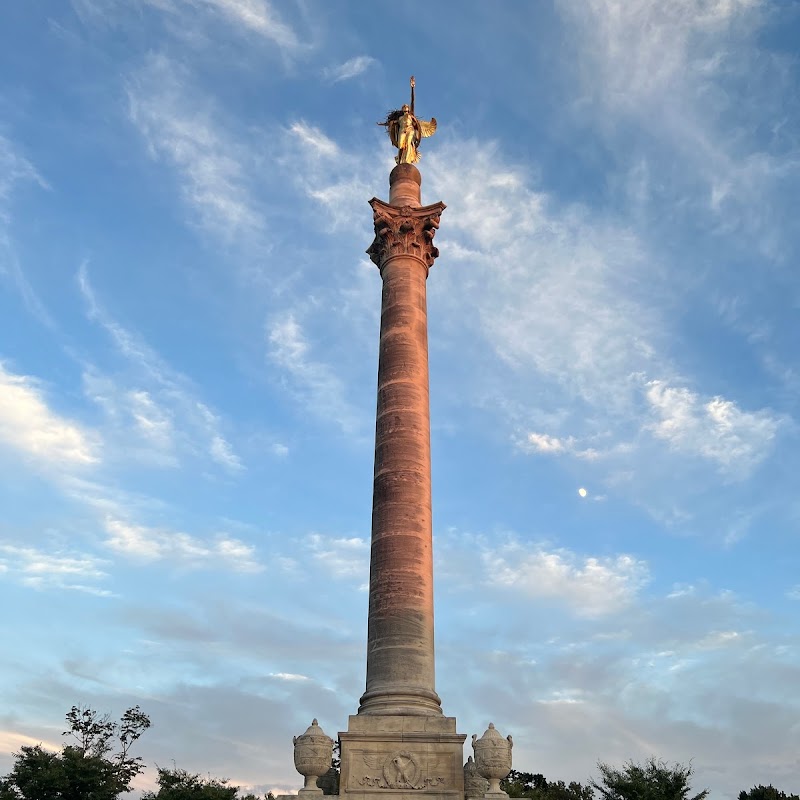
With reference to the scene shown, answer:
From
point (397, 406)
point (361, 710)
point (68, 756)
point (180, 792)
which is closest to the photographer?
point (361, 710)

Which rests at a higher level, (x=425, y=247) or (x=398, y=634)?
(x=425, y=247)

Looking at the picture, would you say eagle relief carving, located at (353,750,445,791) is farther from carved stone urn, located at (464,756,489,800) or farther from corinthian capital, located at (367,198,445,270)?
corinthian capital, located at (367,198,445,270)

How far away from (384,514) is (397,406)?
482 centimetres

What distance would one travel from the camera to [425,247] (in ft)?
133

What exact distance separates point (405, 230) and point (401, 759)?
22.9m

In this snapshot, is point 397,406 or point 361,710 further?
point 397,406

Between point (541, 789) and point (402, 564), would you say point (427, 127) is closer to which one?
point (402, 564)

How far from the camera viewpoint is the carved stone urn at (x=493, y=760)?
27859mm

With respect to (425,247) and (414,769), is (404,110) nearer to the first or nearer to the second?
(425,247)

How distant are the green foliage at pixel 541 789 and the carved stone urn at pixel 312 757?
3429 centimetres

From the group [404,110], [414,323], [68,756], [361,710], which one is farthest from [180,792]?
[404,110]

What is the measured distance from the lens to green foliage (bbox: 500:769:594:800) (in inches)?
2476

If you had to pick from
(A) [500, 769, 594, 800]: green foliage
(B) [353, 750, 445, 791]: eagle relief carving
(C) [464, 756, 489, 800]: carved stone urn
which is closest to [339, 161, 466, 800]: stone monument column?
(B) [353, 750, 445, 791]: eagle relief carving

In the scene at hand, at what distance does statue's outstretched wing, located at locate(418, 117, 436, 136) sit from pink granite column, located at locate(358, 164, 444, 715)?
456 centimetres
